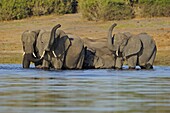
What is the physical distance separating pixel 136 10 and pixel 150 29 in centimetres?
428

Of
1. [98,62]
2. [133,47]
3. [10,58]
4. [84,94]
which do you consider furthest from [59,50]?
[84,94]

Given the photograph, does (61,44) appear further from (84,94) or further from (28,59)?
(84,94)

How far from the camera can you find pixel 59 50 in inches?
903

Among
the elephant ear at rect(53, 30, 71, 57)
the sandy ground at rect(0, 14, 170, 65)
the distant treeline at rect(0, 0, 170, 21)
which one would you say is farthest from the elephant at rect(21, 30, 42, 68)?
the distant treeline at rect(0, 0, 170, 21)

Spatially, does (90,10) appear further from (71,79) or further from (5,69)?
(71,79)

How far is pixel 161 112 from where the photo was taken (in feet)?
34.8

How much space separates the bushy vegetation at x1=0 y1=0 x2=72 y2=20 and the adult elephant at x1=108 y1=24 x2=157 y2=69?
12.0 meters

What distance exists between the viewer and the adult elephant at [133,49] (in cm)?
2380

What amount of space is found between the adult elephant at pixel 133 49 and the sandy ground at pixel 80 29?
1.40m

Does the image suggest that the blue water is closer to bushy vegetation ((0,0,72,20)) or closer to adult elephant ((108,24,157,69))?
adult elephant ((108,24,157,69))

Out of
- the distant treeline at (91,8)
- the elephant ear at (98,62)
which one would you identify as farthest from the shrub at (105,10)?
the elephant ear at (98,62)

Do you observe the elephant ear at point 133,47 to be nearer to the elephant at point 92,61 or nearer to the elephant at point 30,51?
the elephant at point 92,61

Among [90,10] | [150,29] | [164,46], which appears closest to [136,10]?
[90,10]

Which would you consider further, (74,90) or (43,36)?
(43,36)
